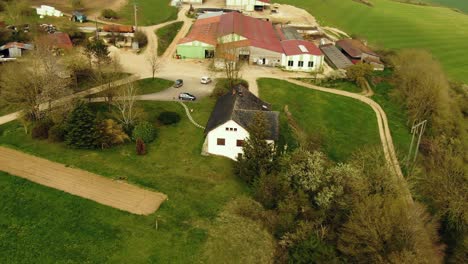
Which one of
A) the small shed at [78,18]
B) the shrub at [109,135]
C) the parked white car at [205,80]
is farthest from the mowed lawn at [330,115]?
the small shed at [78,18]

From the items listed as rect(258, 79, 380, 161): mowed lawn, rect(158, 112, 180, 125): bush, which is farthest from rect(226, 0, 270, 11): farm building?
rect(158, 112, 180, 125): bush

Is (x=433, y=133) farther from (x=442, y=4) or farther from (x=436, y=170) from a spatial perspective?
(x=442, y=4)

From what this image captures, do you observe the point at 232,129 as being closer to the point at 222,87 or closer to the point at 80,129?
the point at 80,129

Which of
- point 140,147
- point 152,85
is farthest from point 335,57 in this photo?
point 140,147

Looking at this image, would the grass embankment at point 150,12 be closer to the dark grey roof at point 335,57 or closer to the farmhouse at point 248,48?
the farmhouse at point 248,48

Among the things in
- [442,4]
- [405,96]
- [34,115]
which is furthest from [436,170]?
[442,4]
